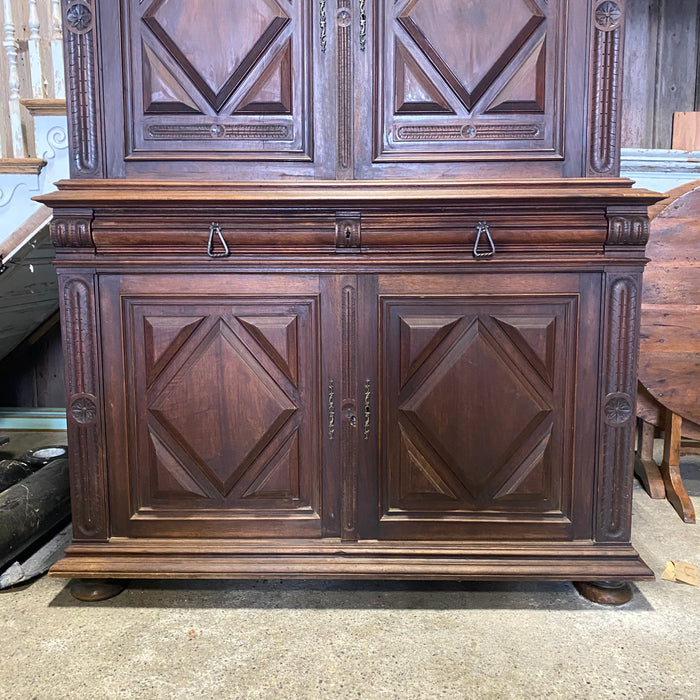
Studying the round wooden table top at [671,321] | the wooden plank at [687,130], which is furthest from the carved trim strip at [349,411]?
the wooden plank at [687,130]

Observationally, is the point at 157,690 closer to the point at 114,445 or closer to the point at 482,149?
the point at 114,445

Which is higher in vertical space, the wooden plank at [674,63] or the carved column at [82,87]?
the wooden plank at [674,63]

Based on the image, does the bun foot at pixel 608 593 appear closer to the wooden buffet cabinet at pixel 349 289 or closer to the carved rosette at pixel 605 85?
the wooden buffet cabinet at pixel 349 289

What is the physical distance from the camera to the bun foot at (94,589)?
2.13m

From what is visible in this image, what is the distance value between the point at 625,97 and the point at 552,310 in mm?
2279

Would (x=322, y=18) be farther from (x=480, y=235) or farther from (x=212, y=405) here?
(x=212, y=405)

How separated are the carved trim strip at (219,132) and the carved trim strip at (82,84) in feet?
0.58

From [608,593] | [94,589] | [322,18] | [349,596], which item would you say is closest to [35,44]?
[322,18]

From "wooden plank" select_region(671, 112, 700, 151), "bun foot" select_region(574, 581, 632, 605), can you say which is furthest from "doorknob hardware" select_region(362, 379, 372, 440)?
"wooden plank" select_region(671, 112, 700, 151)

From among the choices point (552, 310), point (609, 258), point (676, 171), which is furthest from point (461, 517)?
point (676, 171)

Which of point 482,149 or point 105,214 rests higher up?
point 482,149

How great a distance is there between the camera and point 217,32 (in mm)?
1967

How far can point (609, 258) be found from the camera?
1.95 meters

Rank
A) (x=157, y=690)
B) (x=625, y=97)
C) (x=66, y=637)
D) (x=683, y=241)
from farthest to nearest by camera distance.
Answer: (x=625, y=97)
(x=683, y=241)
(x=66, y=637)
(x=157, y=690)
